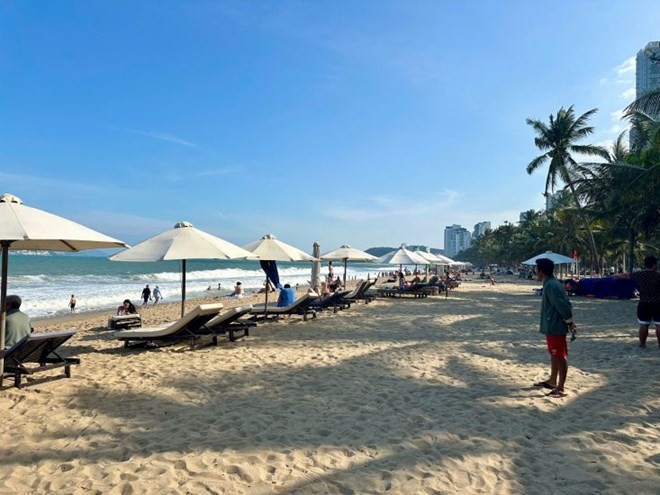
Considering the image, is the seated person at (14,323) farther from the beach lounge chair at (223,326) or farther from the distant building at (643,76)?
the distant building at (643,76)

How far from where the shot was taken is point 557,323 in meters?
4.67

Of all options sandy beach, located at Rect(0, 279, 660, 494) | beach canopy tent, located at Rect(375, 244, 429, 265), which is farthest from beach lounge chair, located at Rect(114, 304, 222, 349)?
beach canopy tent, located at Rect(375, 244, 429, 265)

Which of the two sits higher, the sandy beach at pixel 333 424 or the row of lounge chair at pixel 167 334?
the row of lounge chair at pixel 167 334

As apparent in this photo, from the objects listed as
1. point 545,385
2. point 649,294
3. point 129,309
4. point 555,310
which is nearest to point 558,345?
point 555,310

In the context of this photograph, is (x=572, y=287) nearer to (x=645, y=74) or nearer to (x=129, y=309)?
(x=645, y=74)

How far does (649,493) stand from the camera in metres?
2.77

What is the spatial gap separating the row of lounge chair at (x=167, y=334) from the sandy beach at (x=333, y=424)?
0.21m

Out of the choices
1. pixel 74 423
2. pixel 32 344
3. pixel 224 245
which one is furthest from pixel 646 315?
pixel 32 344

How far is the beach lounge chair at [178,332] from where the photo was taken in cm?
690

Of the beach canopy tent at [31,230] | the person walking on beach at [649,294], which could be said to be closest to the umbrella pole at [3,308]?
the beach canopy tent at [31,230]

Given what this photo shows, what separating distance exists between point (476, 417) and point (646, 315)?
4981 mm

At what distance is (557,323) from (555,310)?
14 centimetres

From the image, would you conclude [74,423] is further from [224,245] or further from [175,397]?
[224,245]

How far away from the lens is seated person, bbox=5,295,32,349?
5160 mm
